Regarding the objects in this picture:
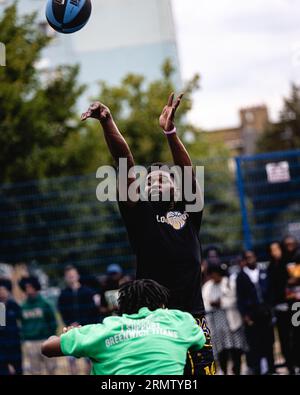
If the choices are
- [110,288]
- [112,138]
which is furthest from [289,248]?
[112,138]

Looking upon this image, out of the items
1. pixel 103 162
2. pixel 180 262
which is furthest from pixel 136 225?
pixel 103 162

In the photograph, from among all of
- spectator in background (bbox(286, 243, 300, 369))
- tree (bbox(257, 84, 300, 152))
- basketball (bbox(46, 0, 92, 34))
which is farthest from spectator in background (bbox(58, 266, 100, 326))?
tree (bbox(257, 84, 300, 152))

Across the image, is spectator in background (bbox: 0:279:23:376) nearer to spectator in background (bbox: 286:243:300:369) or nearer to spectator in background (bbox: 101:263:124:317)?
spectator in background (bbox: 101:263:124:317)

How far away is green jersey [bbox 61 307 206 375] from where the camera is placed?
13.2ft

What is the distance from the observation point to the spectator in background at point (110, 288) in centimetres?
1098

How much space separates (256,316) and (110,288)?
207cm

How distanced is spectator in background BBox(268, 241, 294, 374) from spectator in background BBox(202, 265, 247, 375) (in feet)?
1.73

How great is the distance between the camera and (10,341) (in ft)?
36.2

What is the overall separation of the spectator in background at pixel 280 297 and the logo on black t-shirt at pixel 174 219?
15.7 feet

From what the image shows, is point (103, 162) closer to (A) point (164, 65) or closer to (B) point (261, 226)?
(A) point (164, 65)

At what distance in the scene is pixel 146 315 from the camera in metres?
→ 4.18

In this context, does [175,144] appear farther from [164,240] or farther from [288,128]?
[288,128]

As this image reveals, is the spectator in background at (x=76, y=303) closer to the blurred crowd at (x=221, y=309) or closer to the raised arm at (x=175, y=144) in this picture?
the blurred crowd at (x=221, y=309)

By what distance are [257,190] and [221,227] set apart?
0.75 m
